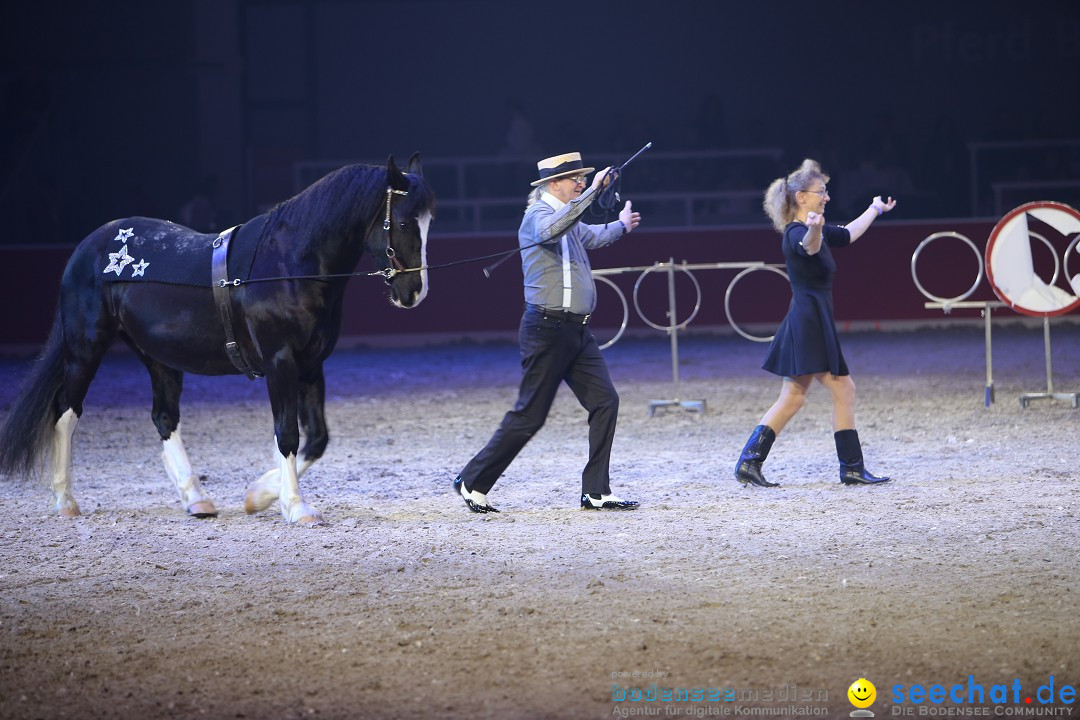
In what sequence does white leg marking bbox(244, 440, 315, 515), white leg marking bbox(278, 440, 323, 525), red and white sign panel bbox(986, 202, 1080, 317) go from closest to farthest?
white leg marking bbox(278, 440, 323, 525) < white leg marking bbox(244, 440, 315, 515) < red and white sign panel bbox(986, 202, 1080, 317)

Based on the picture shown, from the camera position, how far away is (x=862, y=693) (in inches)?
153

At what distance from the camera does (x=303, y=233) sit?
21.8 ft

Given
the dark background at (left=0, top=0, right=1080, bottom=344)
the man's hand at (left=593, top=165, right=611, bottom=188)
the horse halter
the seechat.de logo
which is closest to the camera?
the seechat.de logo

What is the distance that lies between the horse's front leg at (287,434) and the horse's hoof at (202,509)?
0.49 meters

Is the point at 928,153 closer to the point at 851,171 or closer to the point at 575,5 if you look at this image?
the point at 851,171

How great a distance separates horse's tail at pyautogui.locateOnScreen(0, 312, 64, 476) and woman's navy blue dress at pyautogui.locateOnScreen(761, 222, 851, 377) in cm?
418

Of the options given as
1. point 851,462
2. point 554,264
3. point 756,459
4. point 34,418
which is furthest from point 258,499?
point 851,462

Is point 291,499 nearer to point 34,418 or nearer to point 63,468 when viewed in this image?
point 63,468

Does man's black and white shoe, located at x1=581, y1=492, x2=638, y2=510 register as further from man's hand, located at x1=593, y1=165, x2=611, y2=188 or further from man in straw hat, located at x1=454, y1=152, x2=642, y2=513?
man's hand, located at x1=593, y1=165, x2=611, y2=188

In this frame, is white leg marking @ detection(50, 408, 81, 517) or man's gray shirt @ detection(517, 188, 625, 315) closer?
man's gray shirt @ detection(517, 188, 625, 315)

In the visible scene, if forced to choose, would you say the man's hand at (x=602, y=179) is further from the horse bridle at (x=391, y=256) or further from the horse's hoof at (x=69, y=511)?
the horse's hoof at (x=69, y=511)

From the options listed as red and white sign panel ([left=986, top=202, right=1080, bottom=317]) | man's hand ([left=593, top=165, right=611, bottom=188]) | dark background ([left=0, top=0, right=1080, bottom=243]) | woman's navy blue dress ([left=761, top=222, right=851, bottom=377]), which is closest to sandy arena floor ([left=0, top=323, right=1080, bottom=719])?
woman's navy blue dress ([left=761, top=222, right=851, bottom=377])

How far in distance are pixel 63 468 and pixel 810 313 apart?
14.5 feet

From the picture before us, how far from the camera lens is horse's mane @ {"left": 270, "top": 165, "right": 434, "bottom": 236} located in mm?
6488
